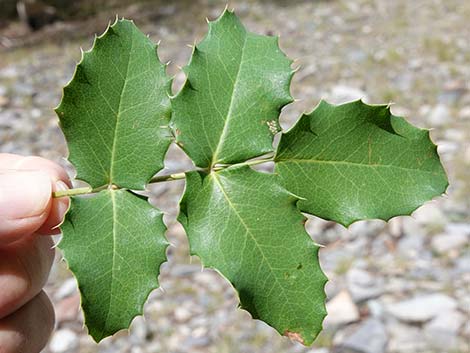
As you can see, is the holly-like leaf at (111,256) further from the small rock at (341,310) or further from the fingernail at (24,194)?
the small rock at (341,310)

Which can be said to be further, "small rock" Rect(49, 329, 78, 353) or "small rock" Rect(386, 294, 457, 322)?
"small rock" Rect(49, 329, 78, 353)

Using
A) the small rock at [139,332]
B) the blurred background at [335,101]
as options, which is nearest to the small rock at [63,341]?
the blurred background at [335,101]

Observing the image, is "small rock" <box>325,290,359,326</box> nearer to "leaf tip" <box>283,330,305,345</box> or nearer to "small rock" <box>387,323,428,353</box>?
"small rock" <box>387,323,428,353</box>

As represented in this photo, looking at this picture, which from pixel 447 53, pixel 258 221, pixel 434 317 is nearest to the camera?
pixel 258 221

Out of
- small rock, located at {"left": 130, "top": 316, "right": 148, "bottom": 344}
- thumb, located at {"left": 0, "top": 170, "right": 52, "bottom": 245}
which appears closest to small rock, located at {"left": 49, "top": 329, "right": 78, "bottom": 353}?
small rock, located at {"left": 130, "top": 316, "right": 148, "bottom": 344}

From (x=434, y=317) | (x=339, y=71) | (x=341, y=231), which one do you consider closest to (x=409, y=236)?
(x=341, y=231)

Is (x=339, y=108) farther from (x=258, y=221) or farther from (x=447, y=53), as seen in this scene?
(x=447, y=53)

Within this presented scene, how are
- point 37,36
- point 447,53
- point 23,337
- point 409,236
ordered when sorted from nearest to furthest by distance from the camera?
point 23,337 < point 409,236 < point 447,53 < point 37,36

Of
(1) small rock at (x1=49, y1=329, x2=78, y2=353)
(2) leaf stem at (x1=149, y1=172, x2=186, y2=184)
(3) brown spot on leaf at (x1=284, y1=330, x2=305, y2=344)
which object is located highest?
(2) leaf stem at (x1=149, y1=172, x2=186, y2=184)
